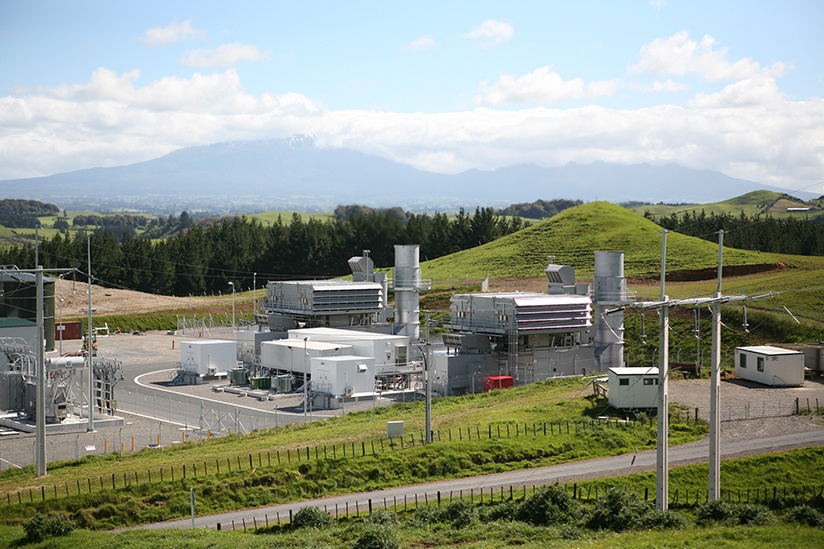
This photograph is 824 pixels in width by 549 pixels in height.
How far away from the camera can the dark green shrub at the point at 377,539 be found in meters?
22.4

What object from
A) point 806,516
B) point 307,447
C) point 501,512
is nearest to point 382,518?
point 501,512

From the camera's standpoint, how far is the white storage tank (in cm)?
5816

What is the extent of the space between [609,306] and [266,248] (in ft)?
261

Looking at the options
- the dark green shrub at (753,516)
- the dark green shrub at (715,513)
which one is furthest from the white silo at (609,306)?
the dark green shrub at (715,513)

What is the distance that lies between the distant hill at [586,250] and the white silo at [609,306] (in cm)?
3309

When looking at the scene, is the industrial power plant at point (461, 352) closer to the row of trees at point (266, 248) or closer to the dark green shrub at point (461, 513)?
the dark green shrub at point (461, 513)

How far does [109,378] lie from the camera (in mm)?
47688

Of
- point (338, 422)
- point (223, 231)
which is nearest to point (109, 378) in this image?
point (338, 422)

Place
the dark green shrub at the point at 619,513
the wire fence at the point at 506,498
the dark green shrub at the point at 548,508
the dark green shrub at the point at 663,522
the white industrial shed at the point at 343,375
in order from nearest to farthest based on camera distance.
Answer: the dark green shrub at the point at 663,522 → the dark green shrub at the point at 619,513 → the dark green shrub at the point at 548,508 → the wire fence at the point at 506,498 → the white industrial shed at the point at 343,375

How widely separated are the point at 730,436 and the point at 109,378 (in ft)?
98.6

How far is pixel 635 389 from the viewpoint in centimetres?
4056

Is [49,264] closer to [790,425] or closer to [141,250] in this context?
[141,250]

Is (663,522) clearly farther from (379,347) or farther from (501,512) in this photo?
(379,347)

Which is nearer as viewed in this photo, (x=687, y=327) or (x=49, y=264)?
(x=687, y=327)
